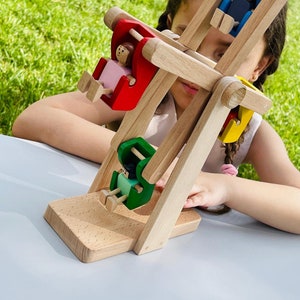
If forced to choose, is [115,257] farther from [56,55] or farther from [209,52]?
[56,55]

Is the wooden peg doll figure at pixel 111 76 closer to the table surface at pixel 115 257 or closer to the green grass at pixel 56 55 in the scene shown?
the table surface at pixel 115 257

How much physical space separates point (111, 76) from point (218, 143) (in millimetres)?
649

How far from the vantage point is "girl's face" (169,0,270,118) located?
107cm

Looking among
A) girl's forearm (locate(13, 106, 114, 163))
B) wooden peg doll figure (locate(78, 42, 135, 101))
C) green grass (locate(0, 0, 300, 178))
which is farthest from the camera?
green grass (locate(0, 0, 300, 178))

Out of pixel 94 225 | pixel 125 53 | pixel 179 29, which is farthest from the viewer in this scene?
pixel 179 29

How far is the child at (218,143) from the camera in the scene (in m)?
0.91

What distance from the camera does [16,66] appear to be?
1.68m

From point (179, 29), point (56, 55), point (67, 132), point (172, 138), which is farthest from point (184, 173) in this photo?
point (56, 55)

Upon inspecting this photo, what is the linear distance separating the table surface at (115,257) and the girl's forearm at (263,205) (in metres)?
0.02

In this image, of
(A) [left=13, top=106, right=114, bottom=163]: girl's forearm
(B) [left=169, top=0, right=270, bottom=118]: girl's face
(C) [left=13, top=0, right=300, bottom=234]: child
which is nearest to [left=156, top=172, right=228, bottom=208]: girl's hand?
(C) [left=13, top=0, right=300, bottom=234]: child

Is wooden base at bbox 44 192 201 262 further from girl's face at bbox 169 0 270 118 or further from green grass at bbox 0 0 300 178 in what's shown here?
green grass at bbox 0 0 300 178

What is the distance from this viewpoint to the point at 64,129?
3.28ft

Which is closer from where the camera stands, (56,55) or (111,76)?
(111,76)

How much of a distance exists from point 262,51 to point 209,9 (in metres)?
0.51
